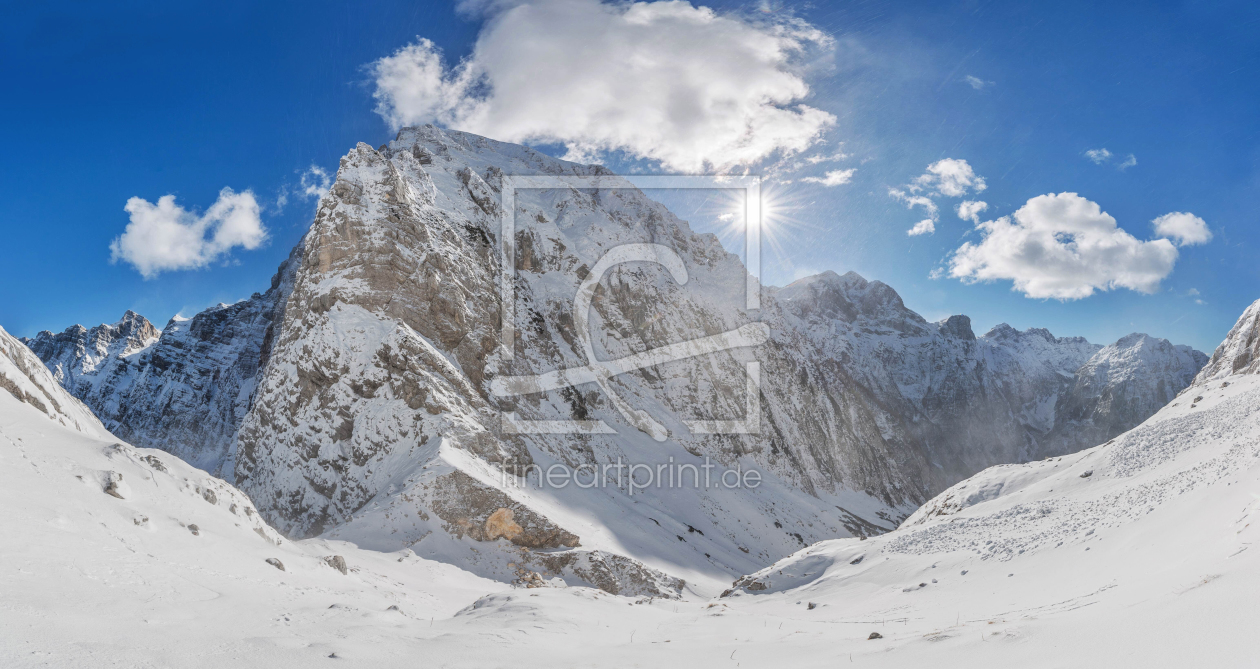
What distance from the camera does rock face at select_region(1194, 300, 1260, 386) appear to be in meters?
22.2

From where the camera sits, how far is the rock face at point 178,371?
2785 inches

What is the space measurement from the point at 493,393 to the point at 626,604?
3005 cm

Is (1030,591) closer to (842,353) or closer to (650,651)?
(650,651)

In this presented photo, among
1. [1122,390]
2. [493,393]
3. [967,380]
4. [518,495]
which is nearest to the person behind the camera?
[518,495]

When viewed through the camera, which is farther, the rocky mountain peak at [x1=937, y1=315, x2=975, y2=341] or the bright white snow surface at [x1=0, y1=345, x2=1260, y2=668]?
the rocky mountain peak at [x1=937, y1=315, x2=975, y2=341]

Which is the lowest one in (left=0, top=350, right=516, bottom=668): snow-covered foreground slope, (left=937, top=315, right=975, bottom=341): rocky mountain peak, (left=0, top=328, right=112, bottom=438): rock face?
(left=0, top=350, right=516, bottom=668): snow-covered foreground slope

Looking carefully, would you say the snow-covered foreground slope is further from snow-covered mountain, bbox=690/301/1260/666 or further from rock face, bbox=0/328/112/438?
snow-covered mountain, bbox=690/301/1260/666

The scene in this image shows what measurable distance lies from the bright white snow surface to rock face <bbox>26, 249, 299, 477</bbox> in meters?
63.5

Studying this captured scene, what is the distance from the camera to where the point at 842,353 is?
136 metres

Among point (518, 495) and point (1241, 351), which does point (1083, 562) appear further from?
point (518, 495)

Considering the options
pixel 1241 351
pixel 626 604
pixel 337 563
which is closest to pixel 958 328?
pixel 1241 351

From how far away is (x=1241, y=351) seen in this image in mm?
23547

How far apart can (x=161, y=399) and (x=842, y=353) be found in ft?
409

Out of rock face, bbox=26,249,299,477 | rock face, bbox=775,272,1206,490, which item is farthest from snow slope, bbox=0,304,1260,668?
rock face, bbox=775,272,1206,490
